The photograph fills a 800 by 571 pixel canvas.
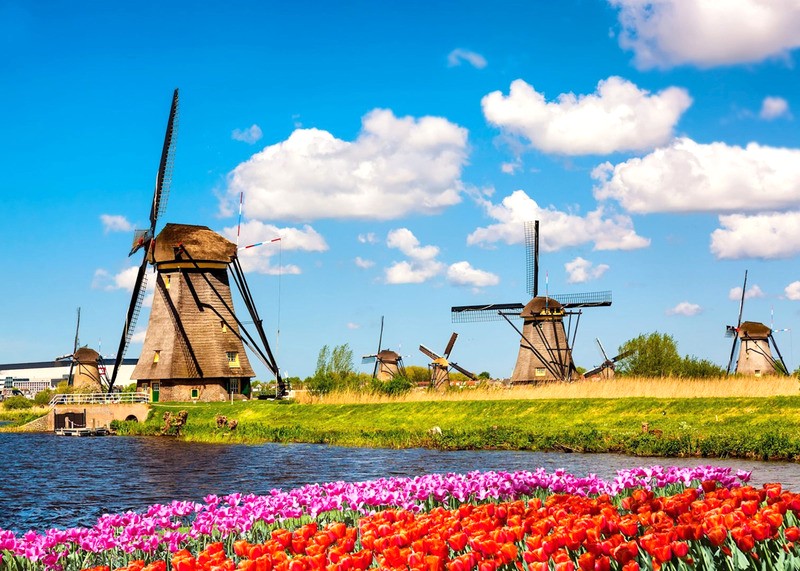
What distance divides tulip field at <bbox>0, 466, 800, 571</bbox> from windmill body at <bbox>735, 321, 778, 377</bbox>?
65466 millimetres

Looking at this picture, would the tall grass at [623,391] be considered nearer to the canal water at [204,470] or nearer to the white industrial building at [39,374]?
the canal water at [204,470]

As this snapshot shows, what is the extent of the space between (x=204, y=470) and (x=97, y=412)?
29.1m

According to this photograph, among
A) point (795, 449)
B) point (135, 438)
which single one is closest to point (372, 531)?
point (795, 449)

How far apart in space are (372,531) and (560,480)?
3.76m

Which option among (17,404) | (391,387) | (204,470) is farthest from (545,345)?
(17,404)

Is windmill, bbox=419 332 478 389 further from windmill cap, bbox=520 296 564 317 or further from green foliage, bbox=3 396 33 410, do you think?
green foliage, bbox=3 396 33 410

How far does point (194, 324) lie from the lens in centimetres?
5016

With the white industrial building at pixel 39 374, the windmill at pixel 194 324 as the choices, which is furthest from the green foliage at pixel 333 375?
the white industrial building at pixel 39 374

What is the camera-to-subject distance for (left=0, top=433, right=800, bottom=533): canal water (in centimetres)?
1861

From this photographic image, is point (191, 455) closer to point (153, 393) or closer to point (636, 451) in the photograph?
point (636, 451)

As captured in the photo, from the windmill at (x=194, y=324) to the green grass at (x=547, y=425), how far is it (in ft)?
19.1

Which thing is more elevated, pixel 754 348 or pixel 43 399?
pixel 754 348

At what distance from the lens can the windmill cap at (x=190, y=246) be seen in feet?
165

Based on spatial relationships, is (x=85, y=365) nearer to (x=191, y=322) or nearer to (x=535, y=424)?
(x=191, y=322)
